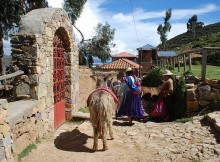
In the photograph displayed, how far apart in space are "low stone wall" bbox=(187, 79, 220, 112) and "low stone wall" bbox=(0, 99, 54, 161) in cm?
414

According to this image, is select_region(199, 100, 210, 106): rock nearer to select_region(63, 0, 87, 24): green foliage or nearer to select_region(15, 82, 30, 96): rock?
select_region(15, 82, 30, 96): rock

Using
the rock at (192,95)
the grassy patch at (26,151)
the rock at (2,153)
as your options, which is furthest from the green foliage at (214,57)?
the rock at (2,153)

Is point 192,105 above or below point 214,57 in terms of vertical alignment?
below

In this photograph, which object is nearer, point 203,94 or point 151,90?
point 203,94

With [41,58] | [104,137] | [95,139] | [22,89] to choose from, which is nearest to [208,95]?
[104,137]

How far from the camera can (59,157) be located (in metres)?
6.09

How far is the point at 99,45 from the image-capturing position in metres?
37.7

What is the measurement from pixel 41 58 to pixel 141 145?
3.02 meters

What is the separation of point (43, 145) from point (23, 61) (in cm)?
193

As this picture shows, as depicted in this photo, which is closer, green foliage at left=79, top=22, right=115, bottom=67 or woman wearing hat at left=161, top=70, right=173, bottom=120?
woman wearing hat at left=161, top=70, right=173, bottom=120

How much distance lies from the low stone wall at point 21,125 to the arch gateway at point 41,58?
0.65 ft

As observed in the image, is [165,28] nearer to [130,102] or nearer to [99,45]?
[99,45]

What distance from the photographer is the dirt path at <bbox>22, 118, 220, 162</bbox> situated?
592 centimetres

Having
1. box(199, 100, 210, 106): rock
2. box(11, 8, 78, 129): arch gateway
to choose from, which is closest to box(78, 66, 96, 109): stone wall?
box(11, 8, 78, 129): arch gateway
